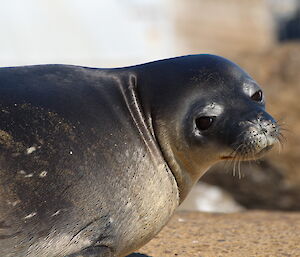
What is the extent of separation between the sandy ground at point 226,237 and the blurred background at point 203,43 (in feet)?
10.6

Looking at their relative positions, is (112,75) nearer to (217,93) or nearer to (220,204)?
(217,93)

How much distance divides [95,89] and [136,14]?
16.0 metres

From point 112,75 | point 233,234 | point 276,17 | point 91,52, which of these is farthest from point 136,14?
point 112,75

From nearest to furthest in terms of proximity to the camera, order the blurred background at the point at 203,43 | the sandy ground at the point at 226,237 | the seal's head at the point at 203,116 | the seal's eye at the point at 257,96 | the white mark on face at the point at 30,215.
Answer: the white mark on face at the point at 30,215 < the seal's head at the point at 203,116 < the seal's eye at the point at 257,96 < the sandy ground at the point at 226,237 < the blurred background at the point at 203,43

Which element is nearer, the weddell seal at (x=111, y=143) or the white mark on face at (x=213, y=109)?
the weddell seal at (x=111, y=143)

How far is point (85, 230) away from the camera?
11.6 ft

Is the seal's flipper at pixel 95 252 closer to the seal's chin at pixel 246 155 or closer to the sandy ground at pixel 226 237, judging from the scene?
the seal's chin at pixel 246 155

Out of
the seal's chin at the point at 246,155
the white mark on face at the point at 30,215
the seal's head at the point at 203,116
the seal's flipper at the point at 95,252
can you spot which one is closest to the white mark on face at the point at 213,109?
the seal's head at the point at 203,116

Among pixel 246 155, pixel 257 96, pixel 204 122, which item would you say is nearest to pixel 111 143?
pixel 204 122

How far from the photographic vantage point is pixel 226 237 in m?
5.52

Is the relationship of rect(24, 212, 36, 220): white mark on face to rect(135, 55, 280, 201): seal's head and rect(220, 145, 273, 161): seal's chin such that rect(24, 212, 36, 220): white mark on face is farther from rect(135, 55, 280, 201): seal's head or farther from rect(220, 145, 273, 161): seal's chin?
rect(220, 145, 273, 161): seal's chin

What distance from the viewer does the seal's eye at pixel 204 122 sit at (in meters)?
3.87

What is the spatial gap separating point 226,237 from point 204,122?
1876 millimetres

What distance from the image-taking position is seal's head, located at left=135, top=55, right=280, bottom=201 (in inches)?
150
